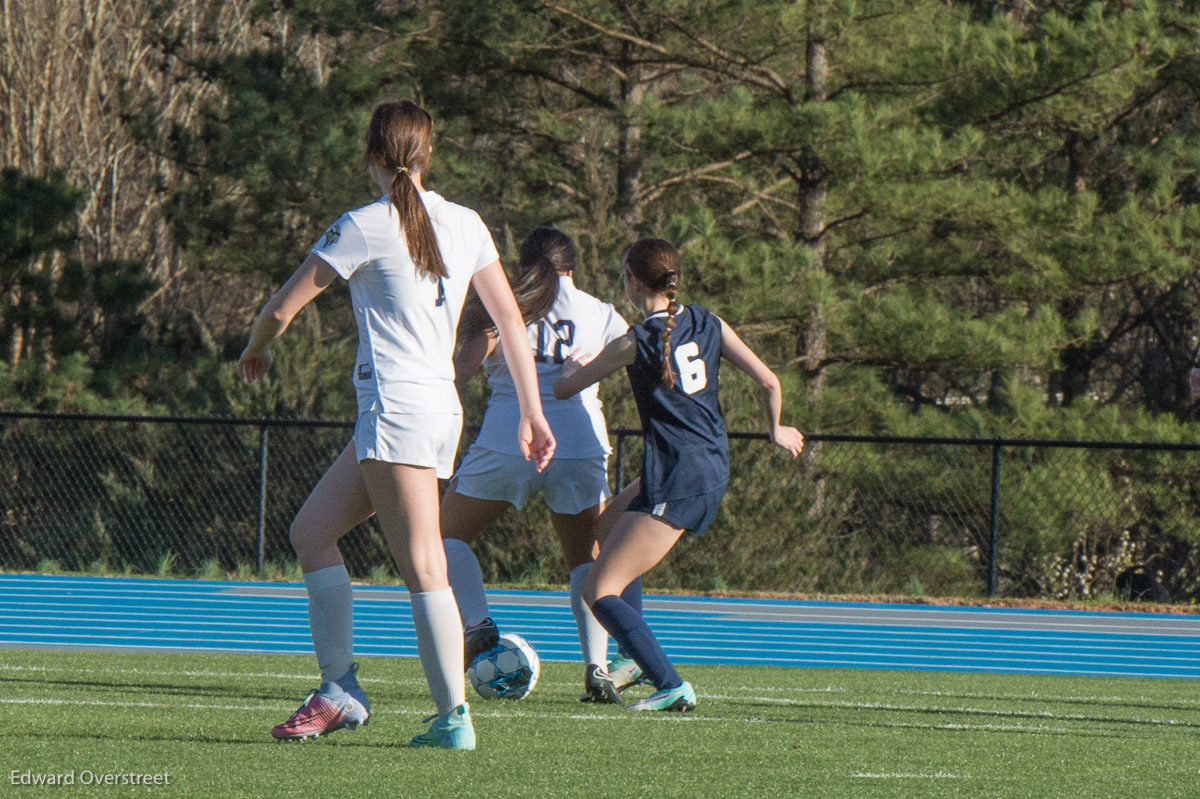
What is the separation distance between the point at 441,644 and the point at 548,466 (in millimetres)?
1891

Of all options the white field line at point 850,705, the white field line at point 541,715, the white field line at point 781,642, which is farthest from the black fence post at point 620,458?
the white field line at point 541,715

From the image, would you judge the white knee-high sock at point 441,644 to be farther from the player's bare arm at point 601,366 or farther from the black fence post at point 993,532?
the black fence post at point 993,532

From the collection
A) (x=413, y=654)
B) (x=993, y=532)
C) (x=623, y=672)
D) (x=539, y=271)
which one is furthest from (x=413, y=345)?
(x=993, y=532)

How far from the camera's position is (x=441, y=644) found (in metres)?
4.22

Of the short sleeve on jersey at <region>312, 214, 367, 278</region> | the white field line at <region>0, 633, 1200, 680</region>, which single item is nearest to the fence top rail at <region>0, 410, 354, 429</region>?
the white field line at <region>0, 633, 1200, 680</region>

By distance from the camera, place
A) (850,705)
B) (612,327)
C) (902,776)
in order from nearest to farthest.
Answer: (902,776), (612,327), (850,705)

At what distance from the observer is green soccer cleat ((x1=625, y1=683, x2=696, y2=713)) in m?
5.56

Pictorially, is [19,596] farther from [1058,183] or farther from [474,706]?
[1058,183]

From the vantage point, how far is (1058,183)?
22219mm

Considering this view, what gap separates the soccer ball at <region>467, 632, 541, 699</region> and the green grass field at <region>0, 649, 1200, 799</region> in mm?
69

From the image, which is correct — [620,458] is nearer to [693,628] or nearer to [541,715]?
[693,628]

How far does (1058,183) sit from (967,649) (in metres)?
13.9

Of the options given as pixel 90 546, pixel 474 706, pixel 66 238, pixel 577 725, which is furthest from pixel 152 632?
pixel 66 238

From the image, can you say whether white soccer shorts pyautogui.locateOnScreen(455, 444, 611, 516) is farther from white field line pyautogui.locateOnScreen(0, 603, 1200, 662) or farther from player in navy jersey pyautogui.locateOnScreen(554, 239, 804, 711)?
white field line pyautogui.locateOnScreen(0, 603, 1200, 662)
